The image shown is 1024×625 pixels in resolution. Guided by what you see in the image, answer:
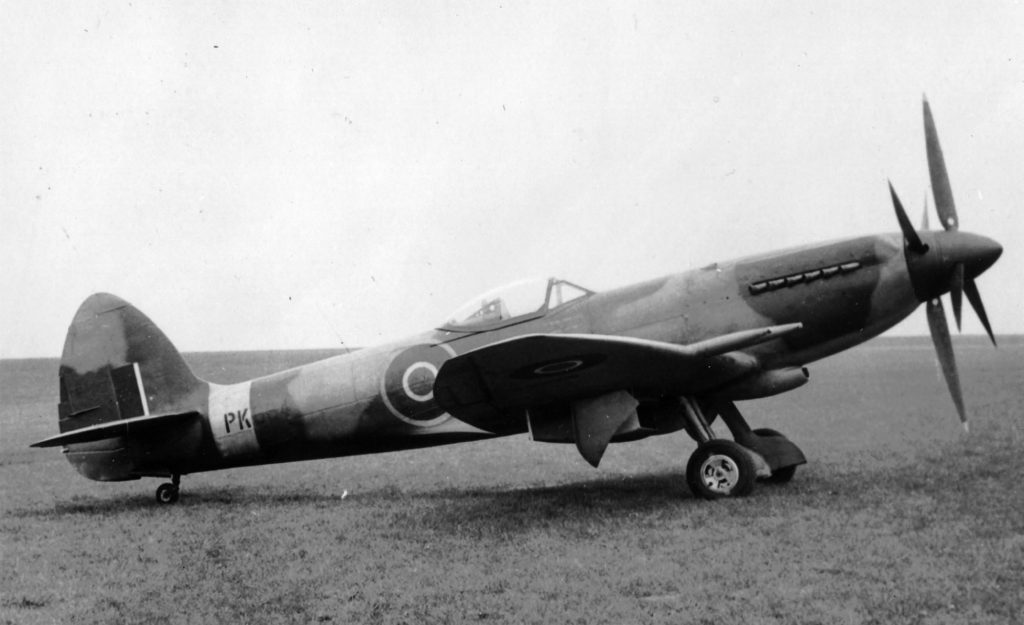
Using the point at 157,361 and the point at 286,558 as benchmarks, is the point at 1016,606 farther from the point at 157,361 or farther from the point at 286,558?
the point at 157,361

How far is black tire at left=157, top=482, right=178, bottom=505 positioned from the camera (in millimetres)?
7871

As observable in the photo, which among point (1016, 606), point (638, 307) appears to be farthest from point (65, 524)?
point (1016, 606)

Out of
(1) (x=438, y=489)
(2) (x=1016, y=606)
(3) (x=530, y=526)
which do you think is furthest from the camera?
(1) (x=438, y=489)

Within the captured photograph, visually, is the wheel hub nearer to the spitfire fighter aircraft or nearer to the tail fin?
the spitfire fighter aircraft

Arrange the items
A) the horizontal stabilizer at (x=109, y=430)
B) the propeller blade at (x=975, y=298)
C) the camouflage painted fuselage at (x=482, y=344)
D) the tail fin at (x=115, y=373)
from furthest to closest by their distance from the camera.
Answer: the tail fin at (x=115, y=373) → the horizontal stabilizer at (x=109, y=430) → the propeller blade at (x=975, y=298) → the camouflage painted fuselage at (x=482, y=344)

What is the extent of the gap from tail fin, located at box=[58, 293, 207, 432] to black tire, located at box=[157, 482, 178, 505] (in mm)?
826

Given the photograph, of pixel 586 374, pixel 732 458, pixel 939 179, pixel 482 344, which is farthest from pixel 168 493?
pixel 939 179

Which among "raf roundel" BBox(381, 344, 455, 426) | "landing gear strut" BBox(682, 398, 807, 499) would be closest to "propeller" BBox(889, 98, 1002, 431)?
"landing gear strut" BBox(682, 398, 807, 499)

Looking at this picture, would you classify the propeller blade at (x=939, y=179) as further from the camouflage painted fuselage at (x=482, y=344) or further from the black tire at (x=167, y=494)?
the black tire at (x=167, y=494)

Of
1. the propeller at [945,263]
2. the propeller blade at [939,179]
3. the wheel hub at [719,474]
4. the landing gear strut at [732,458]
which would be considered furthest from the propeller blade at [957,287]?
the wheel hub at [719,474]

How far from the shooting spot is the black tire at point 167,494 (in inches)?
310

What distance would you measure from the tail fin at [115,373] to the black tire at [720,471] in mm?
5329

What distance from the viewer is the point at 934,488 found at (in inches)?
236

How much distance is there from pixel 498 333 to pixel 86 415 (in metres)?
4.80
